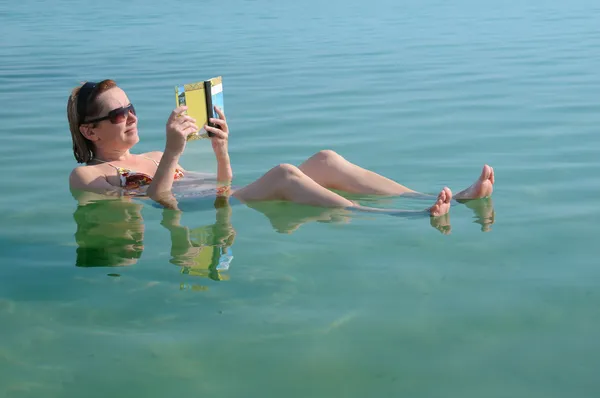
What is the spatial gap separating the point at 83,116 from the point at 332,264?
2.11 m

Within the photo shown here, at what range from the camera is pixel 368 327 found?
386 cm

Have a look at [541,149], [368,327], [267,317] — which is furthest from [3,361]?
[541,149]

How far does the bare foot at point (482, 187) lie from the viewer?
5480 mm

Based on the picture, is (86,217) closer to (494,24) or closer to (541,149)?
(541,149)

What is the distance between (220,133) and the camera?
5.71 m

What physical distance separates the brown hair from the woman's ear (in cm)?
2

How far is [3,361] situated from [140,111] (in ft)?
20.6

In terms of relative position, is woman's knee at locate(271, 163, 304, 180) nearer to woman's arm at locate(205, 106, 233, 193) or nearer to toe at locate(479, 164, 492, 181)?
woman's arm at locate(205, 106, 233, 193)

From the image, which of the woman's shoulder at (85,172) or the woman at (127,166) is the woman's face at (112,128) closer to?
the woman at (127,166)

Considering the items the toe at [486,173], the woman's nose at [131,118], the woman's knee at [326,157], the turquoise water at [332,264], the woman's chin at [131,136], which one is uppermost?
the woman's nose at [131,118]

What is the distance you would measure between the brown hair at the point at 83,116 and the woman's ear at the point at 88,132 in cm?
2

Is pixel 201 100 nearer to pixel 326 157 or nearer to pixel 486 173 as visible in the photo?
pixel 326 157

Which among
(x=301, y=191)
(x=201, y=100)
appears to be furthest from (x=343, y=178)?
(x=201, y=100)

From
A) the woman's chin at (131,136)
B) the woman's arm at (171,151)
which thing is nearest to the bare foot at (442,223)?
the woman's arm at (171,151)
